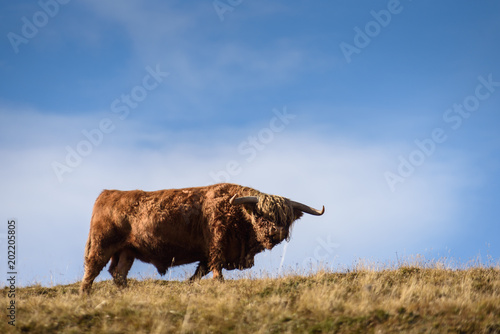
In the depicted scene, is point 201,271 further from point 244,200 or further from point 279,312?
point 279,312

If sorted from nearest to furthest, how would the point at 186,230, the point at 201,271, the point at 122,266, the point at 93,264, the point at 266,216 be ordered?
1. the point at 186,230
2. the point at 266,216
3. the point at 93,264
4. the point at 201,271
5. the point at 122,266

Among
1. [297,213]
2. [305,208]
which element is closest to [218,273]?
[297,213]

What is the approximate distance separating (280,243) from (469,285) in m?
4.37

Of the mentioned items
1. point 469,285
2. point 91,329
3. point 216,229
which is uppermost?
point 216,229

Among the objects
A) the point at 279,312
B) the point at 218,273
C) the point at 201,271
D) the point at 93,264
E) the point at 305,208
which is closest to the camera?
the point at 279,312

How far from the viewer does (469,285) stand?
1015 centimetres

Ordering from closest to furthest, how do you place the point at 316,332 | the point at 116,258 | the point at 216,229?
the point at 316,332, the point at 216,229, the point at 116,258

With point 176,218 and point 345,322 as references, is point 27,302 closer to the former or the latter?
point 176,218

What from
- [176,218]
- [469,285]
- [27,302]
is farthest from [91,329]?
[469,285]

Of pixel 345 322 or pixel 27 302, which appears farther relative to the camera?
pixel 27 302

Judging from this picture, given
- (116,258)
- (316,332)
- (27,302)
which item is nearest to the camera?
(316,332)

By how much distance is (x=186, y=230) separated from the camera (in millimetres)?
12055

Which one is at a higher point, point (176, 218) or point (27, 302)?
point (176, 218)

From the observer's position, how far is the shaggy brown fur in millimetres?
12039
